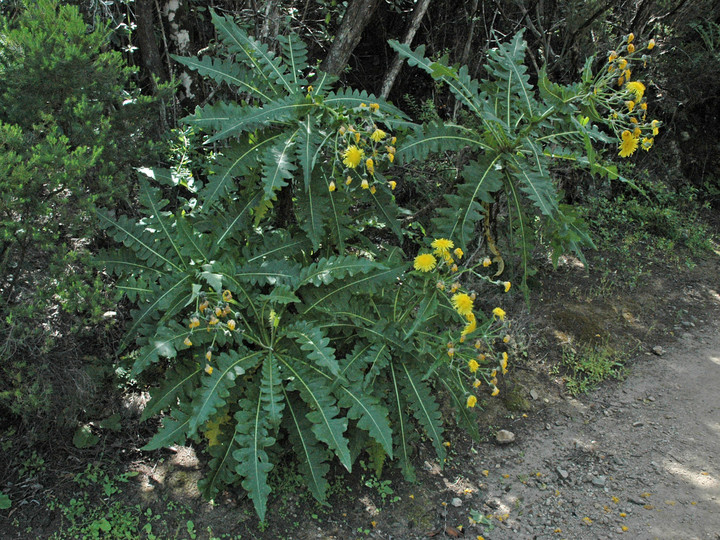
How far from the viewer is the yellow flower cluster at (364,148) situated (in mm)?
2748

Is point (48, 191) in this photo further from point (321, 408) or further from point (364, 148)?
point (321, 408)

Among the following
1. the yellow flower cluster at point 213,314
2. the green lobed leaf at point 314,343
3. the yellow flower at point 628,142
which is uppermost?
the yellow flower at point 628,142

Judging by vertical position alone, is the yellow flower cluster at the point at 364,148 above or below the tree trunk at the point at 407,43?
below

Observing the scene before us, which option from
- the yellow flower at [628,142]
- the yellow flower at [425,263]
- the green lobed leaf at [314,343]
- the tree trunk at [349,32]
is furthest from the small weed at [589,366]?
the tree trunk at [349,32]

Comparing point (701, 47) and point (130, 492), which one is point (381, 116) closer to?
point (130, 492)

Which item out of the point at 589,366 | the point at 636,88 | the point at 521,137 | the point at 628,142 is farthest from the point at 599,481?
the point at 636,88

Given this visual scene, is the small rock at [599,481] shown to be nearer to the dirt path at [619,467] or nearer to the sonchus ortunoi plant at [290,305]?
the dirt path at [619,467]

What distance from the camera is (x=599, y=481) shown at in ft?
11.3

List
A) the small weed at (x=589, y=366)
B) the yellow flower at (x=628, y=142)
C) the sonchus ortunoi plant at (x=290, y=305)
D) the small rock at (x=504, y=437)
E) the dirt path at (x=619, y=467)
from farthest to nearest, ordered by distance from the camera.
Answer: the small weed at (x=589, y=366) < the small rock at (x=504, y=437) < the dirt path at (x=619, y=467) < the yellow flower at (x=628, y=142) < the sonchus ortunoi plant at (x=290, y=305)

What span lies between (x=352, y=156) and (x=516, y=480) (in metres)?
2.23

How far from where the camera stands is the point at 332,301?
9.99 ft

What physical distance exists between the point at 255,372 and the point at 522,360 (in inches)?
92.4

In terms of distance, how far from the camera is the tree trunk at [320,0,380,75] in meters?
3.96

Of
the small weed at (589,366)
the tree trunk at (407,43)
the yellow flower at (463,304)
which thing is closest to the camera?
the yellow flower at (463,304)
